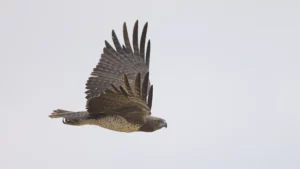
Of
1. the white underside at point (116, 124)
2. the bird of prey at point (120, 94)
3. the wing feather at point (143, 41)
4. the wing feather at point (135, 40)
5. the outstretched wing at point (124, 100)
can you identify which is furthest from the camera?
the wing feather at point (135, 40)

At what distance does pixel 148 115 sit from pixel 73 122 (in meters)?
1.94

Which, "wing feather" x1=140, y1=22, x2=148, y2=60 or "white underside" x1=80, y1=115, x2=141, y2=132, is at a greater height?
"wing feather" x1=140, y1=22, x2=148, y2=60

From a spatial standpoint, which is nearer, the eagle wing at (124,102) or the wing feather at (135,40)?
the eagle wing at (124,102)

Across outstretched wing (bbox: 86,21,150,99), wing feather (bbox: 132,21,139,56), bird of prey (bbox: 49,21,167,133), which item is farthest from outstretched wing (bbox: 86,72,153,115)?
wing feather (bbox: 132,21,139,56)

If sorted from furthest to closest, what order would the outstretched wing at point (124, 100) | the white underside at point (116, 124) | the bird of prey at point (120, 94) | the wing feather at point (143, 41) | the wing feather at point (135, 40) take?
1. the wing feather at point (135, 40)
2. the wing feather at point (143, 41)
3. the white underside at point (116, 124)
4. the bird of prey at point (120, 94)
5. the outstretched wing at point (124, 100)

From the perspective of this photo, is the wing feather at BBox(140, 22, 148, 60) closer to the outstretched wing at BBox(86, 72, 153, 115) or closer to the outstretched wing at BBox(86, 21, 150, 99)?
the outstretched wing at BBox(86, 21, 150, 99)

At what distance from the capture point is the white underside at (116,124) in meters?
15.5

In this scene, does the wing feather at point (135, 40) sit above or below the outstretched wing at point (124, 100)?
above

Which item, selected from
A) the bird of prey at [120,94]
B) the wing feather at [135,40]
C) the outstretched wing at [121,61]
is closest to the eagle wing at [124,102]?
the bird of prey at [120,94]

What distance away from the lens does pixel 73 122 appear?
1648cm

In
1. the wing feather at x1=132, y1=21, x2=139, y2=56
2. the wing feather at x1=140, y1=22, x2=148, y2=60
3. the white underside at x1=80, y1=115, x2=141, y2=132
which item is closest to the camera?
the white underside at x1=80, y1=115, x2=141, y2=132

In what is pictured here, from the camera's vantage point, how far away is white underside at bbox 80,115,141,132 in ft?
50.8

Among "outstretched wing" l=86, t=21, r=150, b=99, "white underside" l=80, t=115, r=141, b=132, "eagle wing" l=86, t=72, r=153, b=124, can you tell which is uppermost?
"outstretched wing" l=86, t=21, r=150, b=99

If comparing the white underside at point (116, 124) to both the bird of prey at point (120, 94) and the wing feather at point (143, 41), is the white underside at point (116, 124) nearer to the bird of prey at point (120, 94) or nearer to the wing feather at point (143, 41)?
the bird of prey at point (120, 94)
